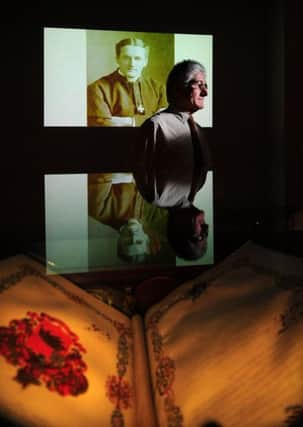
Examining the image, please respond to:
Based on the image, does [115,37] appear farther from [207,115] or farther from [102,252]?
[102,252]

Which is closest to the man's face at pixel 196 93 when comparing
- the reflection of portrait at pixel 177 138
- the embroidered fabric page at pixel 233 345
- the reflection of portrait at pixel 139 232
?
the reflection of portrait at pixel 177 138

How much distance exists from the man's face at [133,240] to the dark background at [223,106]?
9.46 feet

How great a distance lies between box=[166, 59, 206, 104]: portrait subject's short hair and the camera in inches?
134

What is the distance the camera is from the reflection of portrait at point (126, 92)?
402 cm

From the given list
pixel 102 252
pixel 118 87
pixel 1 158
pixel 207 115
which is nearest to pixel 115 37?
pixel 118 87

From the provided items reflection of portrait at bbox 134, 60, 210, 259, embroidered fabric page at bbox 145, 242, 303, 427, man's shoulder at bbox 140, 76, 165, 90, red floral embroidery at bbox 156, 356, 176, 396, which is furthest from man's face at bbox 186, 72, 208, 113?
red floral embroidery at bbox 156, 356, 176, 396

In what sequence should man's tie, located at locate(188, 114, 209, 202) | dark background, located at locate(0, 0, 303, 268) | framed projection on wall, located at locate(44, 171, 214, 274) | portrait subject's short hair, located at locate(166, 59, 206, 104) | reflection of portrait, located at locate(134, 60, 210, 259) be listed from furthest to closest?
dark background, located at locate(0, 0, 303, 268), portrait subject's short hair, located at locate(166, 59, 206, 104), man's tie, located at locate(188, 114, 209, 202), reflection of portrait, located at locate(134, 60, 210, 259), framed projection on wall, located at locate(44, 171, 214, 274)

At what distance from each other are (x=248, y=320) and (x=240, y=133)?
164 inches

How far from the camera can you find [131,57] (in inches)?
161

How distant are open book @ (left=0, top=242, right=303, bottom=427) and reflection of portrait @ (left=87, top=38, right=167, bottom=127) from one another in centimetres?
360

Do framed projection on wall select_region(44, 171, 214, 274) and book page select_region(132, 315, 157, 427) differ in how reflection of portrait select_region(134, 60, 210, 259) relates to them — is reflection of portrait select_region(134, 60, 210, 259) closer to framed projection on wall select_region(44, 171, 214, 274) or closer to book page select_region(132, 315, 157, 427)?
framed projection on wall select_region(44, 171, 214, 274)

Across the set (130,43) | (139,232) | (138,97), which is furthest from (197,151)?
(139,232)

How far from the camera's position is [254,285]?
50 cm

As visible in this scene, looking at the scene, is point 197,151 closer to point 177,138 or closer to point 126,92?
point 177,138
